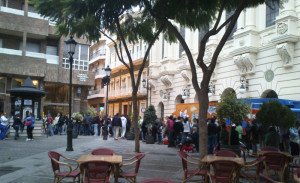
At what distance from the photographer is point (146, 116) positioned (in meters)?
20.1

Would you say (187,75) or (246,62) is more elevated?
(246,62)

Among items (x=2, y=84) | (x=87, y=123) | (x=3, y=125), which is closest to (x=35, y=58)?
(x=2, y=84)

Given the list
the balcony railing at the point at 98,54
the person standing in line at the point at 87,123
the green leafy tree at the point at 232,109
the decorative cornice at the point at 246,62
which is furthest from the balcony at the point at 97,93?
the green leafy tree at the point at 232,109

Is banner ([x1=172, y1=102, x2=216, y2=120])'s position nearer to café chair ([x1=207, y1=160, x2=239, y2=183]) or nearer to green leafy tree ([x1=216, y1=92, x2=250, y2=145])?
green leafy tree ([x1=216, y1=92, x2=250, y2=145])

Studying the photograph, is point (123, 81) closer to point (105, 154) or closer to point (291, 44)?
point (291, 44)

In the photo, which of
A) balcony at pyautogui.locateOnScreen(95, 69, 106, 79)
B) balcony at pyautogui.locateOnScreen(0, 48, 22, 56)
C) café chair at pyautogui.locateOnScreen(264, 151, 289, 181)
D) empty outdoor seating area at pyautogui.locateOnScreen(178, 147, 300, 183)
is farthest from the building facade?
balcony at pyautogui.locateOnScreen(95, 69, 106, 79)

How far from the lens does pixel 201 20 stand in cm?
1204

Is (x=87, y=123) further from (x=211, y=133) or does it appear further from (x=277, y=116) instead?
(x=277, y=116)

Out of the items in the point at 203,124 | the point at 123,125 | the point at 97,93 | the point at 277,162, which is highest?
the point at 97,93

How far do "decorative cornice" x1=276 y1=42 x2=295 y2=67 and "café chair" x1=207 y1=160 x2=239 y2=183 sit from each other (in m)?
13.3

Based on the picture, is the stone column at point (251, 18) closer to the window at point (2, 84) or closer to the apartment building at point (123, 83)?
the apartment building at point (123, 83)

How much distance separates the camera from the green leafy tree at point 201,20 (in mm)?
8266

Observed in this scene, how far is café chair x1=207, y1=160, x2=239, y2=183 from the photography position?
5970 millimetres

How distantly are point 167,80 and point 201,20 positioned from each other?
18014 mm
